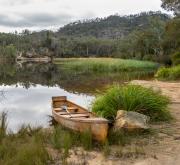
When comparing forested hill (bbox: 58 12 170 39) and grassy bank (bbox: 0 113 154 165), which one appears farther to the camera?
forested hill (bbox: 58 12 170 39)

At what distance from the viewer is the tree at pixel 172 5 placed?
34634 mm

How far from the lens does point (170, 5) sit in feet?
115

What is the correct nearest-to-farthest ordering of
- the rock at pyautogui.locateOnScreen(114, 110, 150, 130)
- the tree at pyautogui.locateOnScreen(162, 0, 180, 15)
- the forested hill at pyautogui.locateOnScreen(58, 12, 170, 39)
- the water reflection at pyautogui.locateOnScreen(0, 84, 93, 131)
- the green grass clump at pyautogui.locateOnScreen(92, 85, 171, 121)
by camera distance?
1. the rock at pyautogui.locateOnScreen(114, 110, 150, 130)
2. the green grass clump at pyautogui.locateOnScreen(92, 85, 171, 121)
3. the water reflection at pyautogui.locateOnScreen(0, 84, 93, 131)
4. the tree at pyautogui.locateOnScreen(162, 0, 180, 15)
5. the forested hill at pyautogui.locateOnScreen(58, 12, 170, 39)

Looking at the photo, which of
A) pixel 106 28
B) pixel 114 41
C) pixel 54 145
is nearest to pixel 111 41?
pixel 114 41

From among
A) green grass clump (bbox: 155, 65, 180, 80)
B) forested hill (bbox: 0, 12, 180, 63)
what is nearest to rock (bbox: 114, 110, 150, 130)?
green grass clump (bbox: 155, 65, 180, 80)

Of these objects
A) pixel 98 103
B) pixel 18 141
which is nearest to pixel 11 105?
pixel 98 103

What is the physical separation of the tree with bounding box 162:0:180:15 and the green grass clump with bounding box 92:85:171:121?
24309 millimetres

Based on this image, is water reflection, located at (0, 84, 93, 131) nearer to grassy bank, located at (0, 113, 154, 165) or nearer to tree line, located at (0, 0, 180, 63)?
grassy bank, located at (0, 113, 154, 165)

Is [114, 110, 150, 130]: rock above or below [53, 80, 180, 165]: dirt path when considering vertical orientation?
above

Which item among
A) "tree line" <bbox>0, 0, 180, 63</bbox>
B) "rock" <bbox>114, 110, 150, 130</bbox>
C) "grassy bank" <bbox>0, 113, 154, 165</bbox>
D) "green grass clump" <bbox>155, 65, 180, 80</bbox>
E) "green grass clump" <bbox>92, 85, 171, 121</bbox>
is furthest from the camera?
"tree line" <bbox>0, 0, 180, 63</bbox>

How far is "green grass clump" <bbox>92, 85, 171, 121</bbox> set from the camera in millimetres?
11305

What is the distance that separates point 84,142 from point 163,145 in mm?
1757

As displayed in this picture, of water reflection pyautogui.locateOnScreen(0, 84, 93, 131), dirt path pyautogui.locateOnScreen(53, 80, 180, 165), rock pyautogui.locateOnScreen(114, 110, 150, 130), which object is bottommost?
water reflection pyautogui.locateOnScreen(0, 84, 93, 131)

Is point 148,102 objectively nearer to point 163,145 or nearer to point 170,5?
point 163,145
